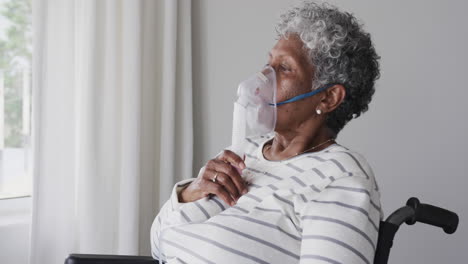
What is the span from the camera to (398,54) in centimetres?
192

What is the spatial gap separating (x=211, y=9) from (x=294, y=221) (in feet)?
5.09

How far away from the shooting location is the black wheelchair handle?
114 cm

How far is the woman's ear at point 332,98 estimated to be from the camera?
1.37 metres

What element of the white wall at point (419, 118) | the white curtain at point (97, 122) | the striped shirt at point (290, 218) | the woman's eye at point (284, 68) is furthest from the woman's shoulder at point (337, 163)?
the white curtain at point (97, 122)

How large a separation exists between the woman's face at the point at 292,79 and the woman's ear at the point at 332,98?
0.02m

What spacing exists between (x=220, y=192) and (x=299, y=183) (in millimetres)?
216

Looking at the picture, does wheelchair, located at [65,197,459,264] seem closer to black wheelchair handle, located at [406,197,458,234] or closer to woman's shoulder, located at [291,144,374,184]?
black wheelchair handle, located at [406,197,458,234]

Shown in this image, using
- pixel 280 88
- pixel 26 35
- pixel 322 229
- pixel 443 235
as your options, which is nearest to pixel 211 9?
pixel 26 35

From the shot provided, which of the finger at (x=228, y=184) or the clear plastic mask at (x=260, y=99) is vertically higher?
the clear plastic mask at (x=260, y=99)

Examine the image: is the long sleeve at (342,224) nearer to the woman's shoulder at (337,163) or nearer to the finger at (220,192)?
the woman's shoulder at (337,163)

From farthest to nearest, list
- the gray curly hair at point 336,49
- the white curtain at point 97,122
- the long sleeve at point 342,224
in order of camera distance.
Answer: the white curtain at point 97,122
the gray curly hair at point 336,49
the long sleeve at point 342,224

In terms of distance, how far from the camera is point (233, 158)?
1.39m

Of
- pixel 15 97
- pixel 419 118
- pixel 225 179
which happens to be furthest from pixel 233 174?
pixel 15 97

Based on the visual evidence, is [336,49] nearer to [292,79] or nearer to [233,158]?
[292,79]
